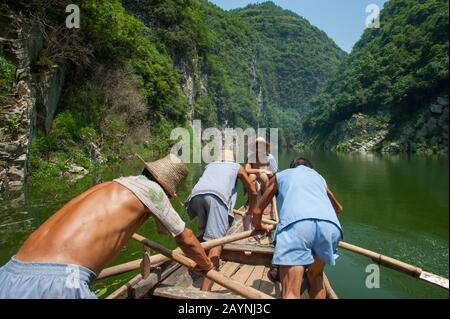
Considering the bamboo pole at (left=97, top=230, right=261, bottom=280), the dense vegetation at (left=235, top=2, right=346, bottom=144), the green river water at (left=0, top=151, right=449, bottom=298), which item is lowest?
the green river water at (left=0, top=151, right=449, bottom=298)

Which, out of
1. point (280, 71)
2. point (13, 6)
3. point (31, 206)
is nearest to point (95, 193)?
point (31, 206)

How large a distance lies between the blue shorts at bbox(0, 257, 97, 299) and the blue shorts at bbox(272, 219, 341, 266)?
1.46 m

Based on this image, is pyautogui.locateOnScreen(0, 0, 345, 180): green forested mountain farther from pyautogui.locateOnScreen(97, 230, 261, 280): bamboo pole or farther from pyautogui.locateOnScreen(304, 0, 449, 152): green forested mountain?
pyautogui.locateOnScreen(304, 0, 449, 152): green forested mountain

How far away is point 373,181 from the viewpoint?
17.9m

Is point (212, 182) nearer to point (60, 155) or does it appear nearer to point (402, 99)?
point (60, 155)

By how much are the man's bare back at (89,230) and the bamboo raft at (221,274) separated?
942 mm

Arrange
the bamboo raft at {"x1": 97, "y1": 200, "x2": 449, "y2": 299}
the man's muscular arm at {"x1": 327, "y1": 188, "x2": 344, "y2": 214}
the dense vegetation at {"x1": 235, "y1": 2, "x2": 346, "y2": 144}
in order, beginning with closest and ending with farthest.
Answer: the bamboo raft at {"x1": 97, "y1": 200, "x2": 449, "y2": 299}
the man's muscular arm at {"x1": 327, "y1": 188, "x2": 344, "y2": 214}
the dense vegetation at {"x1": 235, "y1": 2, "x2": 346, "y2": 144}

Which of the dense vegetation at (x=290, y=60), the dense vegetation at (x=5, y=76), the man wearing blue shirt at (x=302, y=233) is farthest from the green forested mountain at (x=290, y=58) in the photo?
the man wearing blue shirt at (x=302, y=233)

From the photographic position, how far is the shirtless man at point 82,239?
1926mm

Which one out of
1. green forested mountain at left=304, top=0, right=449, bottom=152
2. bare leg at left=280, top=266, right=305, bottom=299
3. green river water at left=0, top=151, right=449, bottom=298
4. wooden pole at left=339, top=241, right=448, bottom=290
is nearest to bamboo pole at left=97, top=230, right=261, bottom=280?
bare leg at left=280, top=266, right=305, bottom=299

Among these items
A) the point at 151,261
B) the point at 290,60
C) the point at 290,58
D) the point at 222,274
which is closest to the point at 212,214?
the point at 151,261

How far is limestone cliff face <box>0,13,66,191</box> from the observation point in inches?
379

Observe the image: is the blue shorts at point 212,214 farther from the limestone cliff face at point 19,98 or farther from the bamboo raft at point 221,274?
the limestone cliff face at point 19,98

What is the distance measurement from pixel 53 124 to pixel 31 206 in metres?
7.31
